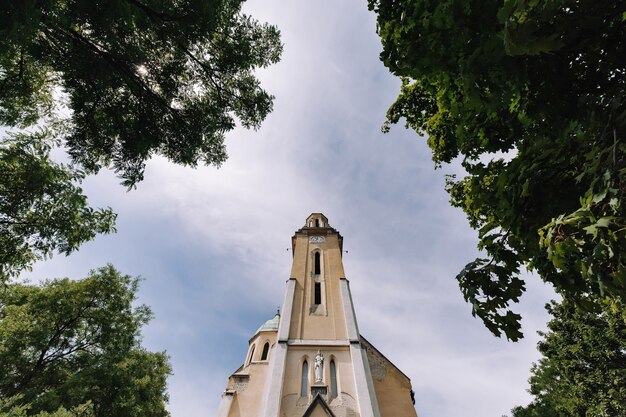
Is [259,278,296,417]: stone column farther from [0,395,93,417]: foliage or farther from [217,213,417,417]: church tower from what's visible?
[0,395,93,417]: foliage

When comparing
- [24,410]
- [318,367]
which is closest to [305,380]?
[318,367]

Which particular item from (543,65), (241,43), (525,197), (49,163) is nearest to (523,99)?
(543,65)

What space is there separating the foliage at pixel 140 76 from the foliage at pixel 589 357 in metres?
15.8

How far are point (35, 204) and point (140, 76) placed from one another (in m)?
5.18

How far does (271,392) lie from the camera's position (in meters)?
12.4

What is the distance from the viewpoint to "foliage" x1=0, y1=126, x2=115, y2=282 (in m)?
8.66

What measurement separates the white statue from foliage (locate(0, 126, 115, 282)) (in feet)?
32.6

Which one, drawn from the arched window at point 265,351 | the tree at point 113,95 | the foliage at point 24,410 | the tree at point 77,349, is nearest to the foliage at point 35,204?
the tree at point 113,95

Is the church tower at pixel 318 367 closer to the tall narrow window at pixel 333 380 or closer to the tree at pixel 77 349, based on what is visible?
the tall narrow window at pixel 333 380

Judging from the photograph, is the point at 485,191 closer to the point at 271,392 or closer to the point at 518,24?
the point at 518,24

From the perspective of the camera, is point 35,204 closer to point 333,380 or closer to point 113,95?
point 113,95

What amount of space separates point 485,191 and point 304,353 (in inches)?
488

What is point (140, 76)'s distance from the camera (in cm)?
759

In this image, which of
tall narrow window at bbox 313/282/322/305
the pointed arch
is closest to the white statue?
the pointed arch
